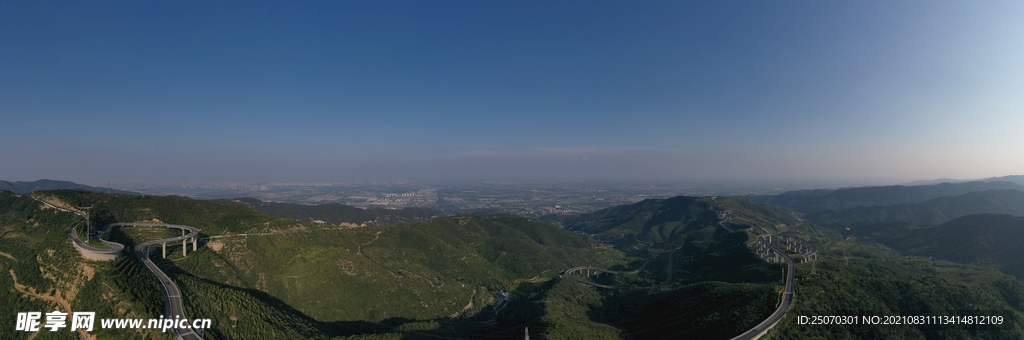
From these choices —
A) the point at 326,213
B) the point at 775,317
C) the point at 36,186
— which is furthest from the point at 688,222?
the point at 36,186

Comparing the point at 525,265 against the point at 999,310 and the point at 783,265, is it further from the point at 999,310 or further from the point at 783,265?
the point at 999,310

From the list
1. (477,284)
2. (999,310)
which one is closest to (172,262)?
(477,284)

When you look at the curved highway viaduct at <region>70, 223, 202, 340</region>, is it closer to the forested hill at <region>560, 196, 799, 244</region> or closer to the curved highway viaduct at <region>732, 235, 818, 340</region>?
the curved highway viaduct at <region>732, 235, 818, 340</region>

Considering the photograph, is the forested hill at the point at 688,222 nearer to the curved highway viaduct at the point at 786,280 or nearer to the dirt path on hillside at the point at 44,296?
the curved highway viaduct at the point at 786,280

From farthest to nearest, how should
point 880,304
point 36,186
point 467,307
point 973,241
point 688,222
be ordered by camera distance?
point 688,222 < point 36,186 < point 973,241 < point 467,307 < point 880,304

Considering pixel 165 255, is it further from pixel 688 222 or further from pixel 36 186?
pixel 688 222

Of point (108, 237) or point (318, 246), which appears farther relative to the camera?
point (318, 246)

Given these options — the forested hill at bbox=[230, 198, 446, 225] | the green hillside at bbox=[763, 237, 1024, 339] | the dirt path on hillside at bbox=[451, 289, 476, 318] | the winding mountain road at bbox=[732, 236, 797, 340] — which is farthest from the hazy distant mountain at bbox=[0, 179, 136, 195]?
the green hillside at bbox=[763, 237, 1024, 339]

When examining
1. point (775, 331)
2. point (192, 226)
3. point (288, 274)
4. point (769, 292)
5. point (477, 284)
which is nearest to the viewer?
point (775, 331)
